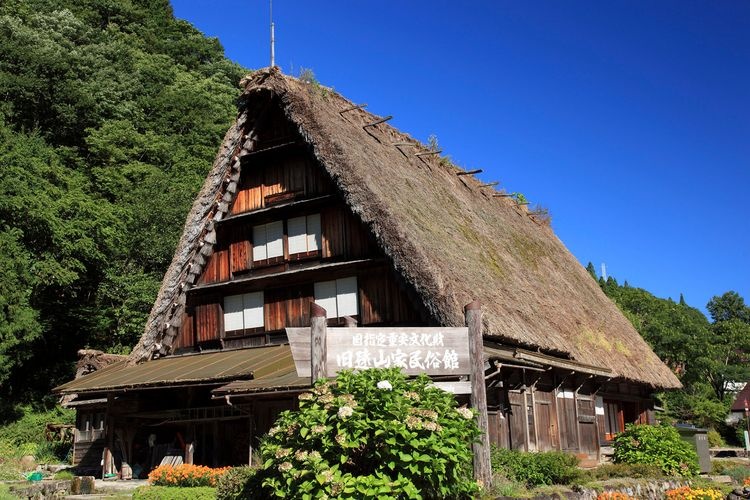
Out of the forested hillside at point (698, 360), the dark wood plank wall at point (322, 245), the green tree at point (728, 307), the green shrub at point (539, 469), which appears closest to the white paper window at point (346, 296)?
the dark wood plank wall at point (322, 245)

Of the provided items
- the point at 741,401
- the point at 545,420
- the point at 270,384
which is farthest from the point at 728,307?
the point at 270,384

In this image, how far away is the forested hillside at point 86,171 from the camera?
2969 centimetres

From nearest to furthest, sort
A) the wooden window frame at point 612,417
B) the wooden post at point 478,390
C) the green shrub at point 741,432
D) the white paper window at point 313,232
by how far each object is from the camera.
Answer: the wooden post at point 478,390
the white paper window at point 313,232
the wooden window frame at point 612,417
the green shrub at point 741,432

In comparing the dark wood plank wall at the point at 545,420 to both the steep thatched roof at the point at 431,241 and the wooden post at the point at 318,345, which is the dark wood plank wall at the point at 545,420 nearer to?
the steep thatched roof at the point at 431,241

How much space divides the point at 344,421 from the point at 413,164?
52.1 ft

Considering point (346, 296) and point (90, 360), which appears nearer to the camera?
point (346, 296)

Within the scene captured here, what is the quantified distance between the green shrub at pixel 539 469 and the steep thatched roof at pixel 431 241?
268cm

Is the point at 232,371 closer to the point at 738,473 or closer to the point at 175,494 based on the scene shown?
the point at 175,494

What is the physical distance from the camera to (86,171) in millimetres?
40031

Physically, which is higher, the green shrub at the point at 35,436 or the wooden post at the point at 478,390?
the wooden post at the point at 478,390

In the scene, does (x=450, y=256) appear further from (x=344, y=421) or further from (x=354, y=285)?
(x=344, y=421)

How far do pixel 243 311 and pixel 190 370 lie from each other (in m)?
2.78

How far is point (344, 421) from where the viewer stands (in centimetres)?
747

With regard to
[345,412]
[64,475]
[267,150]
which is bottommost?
[64,475]
